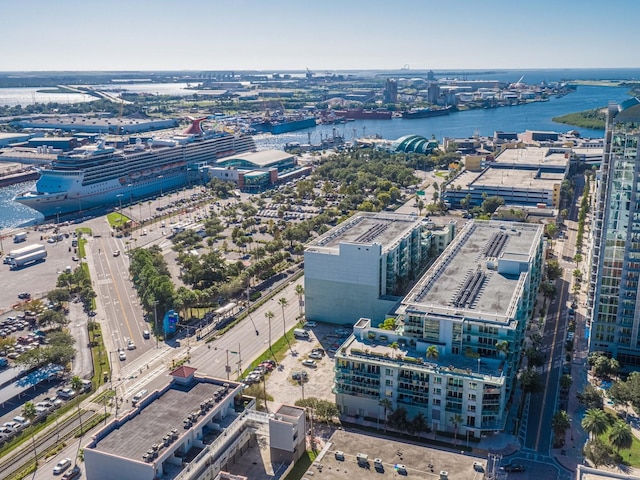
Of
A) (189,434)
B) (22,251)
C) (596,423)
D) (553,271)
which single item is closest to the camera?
(189,434)

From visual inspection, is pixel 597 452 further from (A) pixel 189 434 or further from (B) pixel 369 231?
(B) pixel 369 231

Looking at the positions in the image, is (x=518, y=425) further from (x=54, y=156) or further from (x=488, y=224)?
(x=54, y=156)

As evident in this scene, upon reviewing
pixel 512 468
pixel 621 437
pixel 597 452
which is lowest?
pixel 512 468

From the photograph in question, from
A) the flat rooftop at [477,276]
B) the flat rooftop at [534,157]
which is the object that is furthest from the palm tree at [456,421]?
the flat rooftop at [534,157]

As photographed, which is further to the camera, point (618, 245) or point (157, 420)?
point (618, 245)

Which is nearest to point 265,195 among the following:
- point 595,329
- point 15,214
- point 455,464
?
point 15,214

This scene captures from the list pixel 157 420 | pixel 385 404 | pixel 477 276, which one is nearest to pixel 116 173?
pixel 477 276

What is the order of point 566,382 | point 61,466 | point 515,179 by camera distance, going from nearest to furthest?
point 61,466 → point 566,382 → point 515,179
